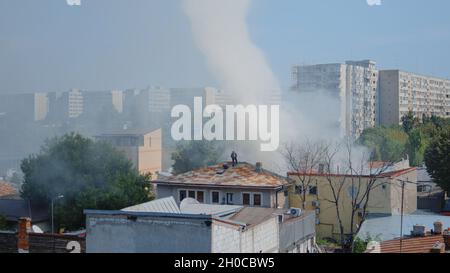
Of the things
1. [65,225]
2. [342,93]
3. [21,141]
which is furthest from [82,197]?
[342,93]

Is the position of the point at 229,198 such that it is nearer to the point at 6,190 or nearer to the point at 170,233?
the point at 170,233

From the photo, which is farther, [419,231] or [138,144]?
[138,144]

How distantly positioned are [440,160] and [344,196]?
3.50 metres

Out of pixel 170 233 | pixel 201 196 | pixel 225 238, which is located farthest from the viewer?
pixel 201 196

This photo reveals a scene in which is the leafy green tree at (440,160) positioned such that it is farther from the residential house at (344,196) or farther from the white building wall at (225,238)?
the white building wall at (225,238)

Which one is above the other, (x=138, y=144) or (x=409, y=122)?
(x=409, y=122)

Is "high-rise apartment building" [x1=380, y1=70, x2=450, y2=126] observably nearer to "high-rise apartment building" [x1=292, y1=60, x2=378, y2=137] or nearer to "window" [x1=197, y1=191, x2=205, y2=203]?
"high-rise apartment building" [x1=292, y1=60, x2=378, y2=137]

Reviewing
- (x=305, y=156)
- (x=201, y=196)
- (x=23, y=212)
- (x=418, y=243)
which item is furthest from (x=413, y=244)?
(x=23, y=212)

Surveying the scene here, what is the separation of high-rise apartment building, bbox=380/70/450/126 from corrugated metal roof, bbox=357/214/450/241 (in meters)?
9.90

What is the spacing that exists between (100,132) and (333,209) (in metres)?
5.57

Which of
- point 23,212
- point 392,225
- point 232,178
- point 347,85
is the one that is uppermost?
point 347,85

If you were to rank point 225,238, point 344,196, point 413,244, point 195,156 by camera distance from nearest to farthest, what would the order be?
1. point 225,238
2. point 413,244
3. point 344,196
4. point 195,156

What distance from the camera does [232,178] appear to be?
7.59 m
